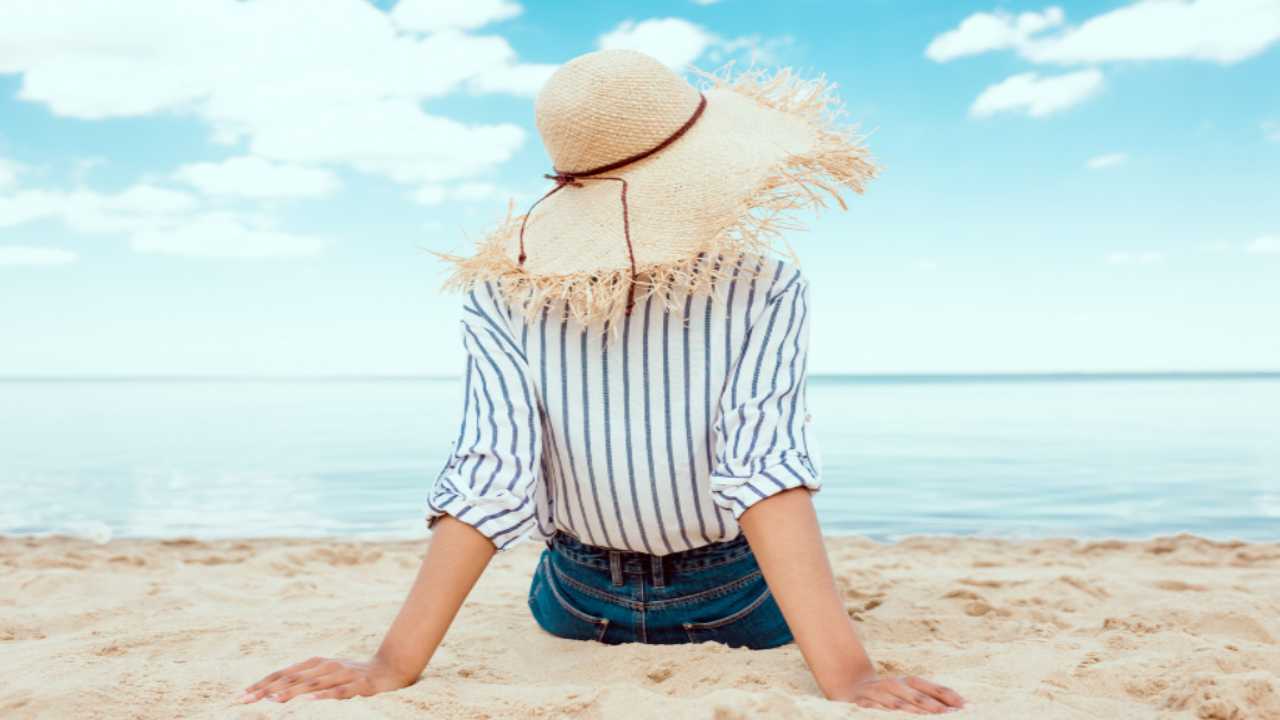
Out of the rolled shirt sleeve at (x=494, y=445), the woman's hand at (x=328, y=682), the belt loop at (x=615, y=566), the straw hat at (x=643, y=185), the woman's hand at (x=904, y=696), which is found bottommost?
the woman's hand at (x=328, y=682)

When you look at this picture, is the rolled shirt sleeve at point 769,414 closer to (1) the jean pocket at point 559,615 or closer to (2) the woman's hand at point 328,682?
(1) the jean pocket at point 559,615

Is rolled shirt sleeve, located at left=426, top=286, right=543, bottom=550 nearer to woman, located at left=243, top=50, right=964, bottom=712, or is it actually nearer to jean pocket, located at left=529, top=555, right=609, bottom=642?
woman, located at left=243, top=50, right=964, bottom=712

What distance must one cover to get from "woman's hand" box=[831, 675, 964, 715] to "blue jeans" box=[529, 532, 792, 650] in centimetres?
44

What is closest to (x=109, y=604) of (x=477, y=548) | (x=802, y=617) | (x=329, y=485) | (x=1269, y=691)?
(x=477, y=548)

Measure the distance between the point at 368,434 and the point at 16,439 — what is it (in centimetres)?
494

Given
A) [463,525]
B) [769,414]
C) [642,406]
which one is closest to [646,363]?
[642,406]

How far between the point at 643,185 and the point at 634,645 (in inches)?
40.0

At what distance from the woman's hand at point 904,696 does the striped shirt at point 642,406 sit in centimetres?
38

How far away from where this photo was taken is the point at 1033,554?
482 centimetres

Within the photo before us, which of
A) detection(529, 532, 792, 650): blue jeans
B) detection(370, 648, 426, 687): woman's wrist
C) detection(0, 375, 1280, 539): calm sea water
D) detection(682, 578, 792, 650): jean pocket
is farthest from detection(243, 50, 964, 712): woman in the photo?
detection(0, 375, 1280, 539): calm sea water

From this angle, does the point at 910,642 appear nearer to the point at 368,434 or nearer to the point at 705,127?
the point at 705,127

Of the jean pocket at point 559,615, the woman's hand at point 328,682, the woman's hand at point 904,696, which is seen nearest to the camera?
the woman's hand at point 904,696

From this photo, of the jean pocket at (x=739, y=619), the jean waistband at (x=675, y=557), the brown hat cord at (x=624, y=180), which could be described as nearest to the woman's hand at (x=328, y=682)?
the jean waistband at (x=675, y=557)

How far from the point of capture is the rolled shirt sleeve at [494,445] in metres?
1.80
